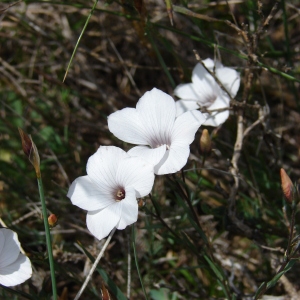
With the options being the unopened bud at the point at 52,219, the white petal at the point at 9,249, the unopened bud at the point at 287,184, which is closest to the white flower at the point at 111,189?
the unopened bud at the point at 52,219

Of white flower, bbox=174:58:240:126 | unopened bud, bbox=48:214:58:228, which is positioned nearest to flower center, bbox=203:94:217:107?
white flower, bbox=174:58:240:126

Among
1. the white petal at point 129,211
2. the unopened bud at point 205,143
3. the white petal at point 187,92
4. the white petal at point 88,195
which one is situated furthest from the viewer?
the white petal at point 187,92

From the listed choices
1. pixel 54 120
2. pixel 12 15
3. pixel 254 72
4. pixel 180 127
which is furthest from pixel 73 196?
pixel 12 15

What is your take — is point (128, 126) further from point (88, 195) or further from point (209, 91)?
point (209, 91)

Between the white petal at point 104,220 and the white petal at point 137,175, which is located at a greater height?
the white petal at point 137,175

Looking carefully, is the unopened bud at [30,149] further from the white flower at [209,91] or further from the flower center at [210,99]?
the flower center at [210,99]

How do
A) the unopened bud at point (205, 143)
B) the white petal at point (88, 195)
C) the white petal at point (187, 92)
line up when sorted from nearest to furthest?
the white petal at point (88, 195) → the unopened bud at point (205, 143) → the white petal at point (187, 92)

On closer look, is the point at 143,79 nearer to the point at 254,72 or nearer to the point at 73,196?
the point at 254,72
